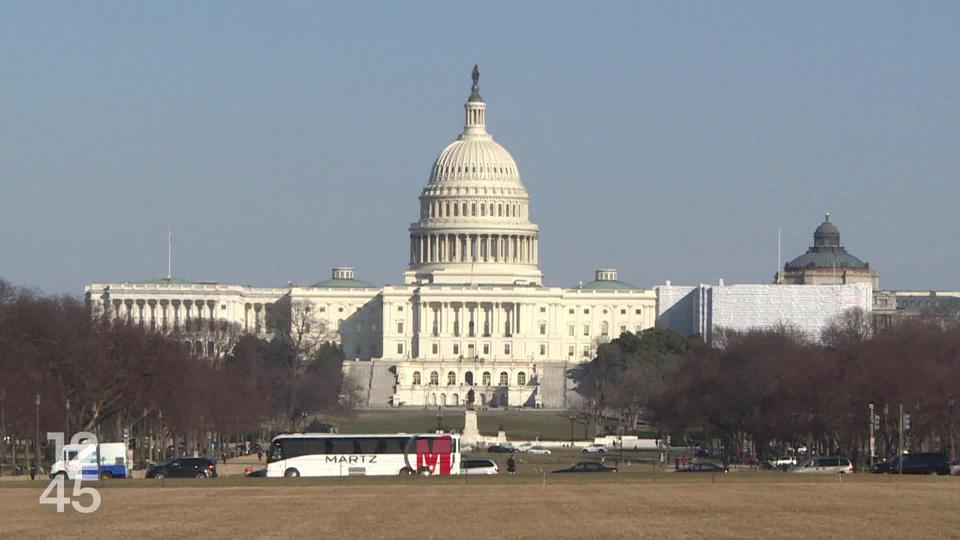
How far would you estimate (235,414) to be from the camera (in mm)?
128750

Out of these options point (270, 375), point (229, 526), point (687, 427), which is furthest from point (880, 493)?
point (270, 375)

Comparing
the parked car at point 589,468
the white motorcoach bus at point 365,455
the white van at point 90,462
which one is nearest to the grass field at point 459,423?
the parked car at point 589,468

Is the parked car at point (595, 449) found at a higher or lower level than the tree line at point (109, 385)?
lower

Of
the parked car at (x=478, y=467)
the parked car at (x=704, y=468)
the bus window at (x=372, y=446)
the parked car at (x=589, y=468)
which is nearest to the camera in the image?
the parked car at (x=478, y=467)

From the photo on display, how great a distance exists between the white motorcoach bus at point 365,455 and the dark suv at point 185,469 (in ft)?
7.83

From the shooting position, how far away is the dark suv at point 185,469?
91875 millimetres

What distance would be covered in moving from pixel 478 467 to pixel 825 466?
39.8ft

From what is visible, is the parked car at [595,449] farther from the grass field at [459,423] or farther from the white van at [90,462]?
the white van at [90,462]

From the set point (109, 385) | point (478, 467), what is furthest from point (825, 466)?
point (109, 385)

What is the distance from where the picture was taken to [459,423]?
528 feet

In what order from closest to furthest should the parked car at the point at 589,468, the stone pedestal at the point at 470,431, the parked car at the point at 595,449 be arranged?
the parked car at the point at 589,468 → the parked car at the point at 595,449 → the stone pedestal at the point at 470,431

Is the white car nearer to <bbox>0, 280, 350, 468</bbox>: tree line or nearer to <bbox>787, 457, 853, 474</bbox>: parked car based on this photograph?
<bbox>787, 457, 853, 474</bbox>: parked car

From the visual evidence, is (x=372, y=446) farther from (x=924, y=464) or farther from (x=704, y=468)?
(x=924, y=464)

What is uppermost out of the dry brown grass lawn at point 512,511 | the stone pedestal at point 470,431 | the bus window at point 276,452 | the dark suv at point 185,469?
the stone pedestal at point 470,431
